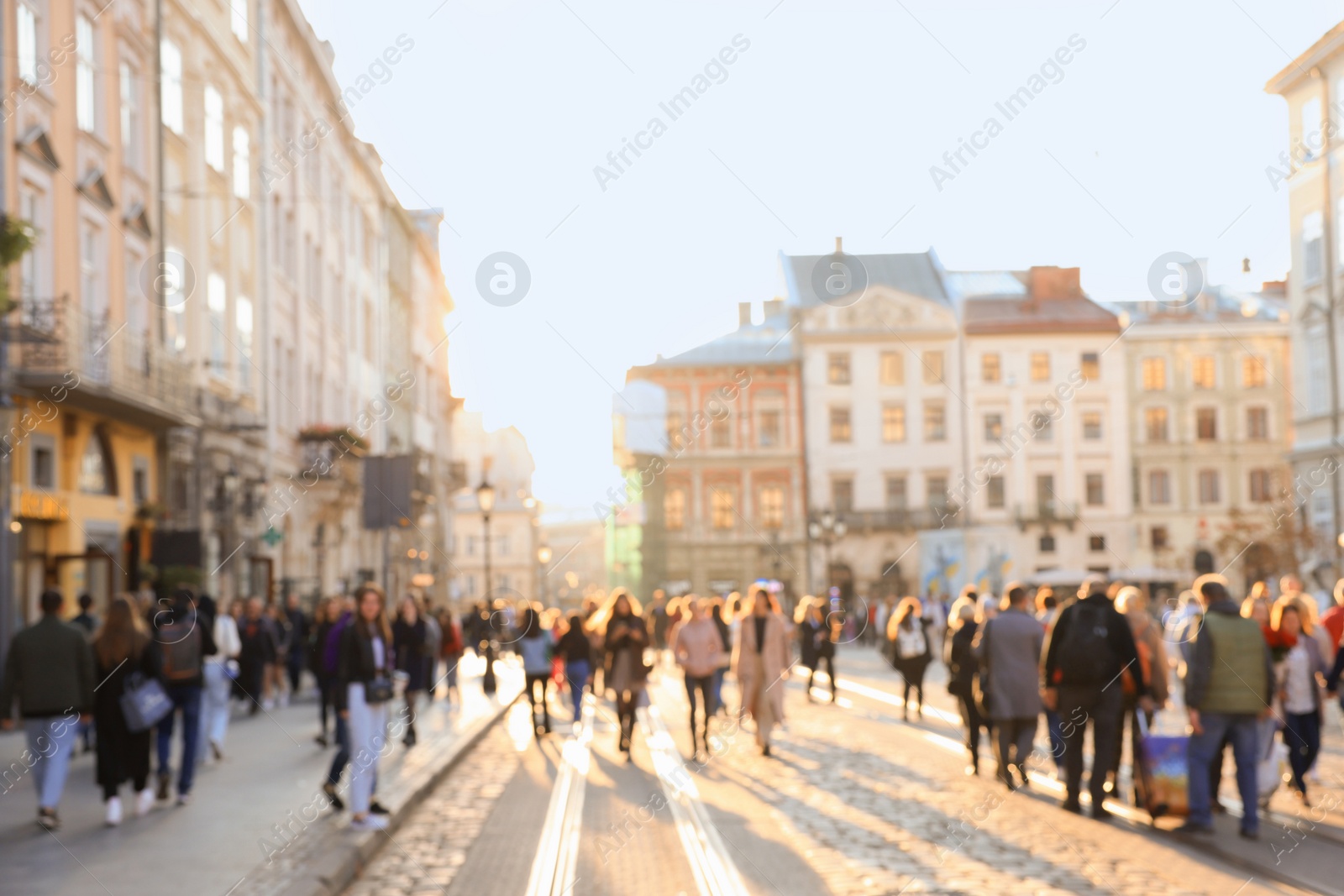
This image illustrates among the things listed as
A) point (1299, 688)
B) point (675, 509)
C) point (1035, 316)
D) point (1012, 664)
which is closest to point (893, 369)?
point (1035, 316)

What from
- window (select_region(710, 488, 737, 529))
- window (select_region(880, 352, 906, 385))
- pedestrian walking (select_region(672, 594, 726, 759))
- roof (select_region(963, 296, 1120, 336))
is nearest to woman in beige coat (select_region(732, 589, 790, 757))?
pedestrian walking (select_region(672, 594, 726, 759))

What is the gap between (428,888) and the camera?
934cm

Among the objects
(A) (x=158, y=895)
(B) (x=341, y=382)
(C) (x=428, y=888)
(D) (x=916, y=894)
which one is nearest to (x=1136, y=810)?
(D) (x=916, y=894)

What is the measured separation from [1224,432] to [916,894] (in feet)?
228

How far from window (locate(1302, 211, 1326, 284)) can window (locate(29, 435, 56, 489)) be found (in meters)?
32.7

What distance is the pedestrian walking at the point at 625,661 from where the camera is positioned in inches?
720

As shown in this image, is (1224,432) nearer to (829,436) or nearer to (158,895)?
(829,436)

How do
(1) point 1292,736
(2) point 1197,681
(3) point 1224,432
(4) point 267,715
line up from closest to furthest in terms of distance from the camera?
(2) point 1197,681 < (1) point 1292,736 < (4) point 267,715 < (3) point 1224,432

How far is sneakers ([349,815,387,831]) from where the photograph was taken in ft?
36.6

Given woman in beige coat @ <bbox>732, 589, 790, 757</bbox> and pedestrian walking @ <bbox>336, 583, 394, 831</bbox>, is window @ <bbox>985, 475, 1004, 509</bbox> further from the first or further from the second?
pedestrian walking @ <bbox>336, 583, 394, 831</bbox>

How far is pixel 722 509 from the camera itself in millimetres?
75062

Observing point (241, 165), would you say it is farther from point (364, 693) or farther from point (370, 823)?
point (370, 823)

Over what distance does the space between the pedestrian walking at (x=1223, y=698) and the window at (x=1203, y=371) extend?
66228 mm

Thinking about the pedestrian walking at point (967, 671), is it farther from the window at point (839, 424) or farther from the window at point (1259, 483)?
the window at point (1259, 483)
